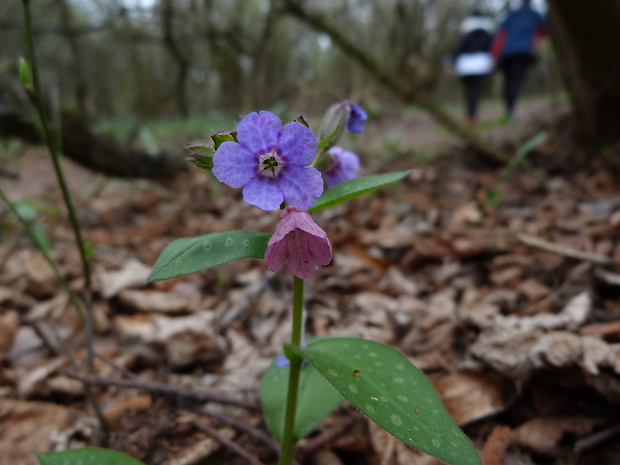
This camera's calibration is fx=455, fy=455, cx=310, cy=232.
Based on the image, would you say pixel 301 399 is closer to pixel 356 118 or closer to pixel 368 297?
pixel 356 118

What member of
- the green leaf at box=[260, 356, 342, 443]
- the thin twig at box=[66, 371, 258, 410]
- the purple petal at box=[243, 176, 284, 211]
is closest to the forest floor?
the thin twig at box=[66, 371, 258, 410]

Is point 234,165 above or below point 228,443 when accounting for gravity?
above

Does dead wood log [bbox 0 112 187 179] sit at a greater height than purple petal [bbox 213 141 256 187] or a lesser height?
greater

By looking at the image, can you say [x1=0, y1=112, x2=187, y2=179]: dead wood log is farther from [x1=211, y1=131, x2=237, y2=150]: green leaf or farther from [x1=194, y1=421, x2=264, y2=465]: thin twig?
[x1=211, y1=131, x2=237, y2=150]: green leaf

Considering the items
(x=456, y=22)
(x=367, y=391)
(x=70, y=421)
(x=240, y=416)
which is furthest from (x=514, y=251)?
(x=456, y=22)

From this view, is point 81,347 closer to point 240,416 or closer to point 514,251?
point 240,416

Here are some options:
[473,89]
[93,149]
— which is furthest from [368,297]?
[473,89]

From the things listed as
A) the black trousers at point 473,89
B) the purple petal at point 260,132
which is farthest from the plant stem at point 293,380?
the black trousers at point 473,89
